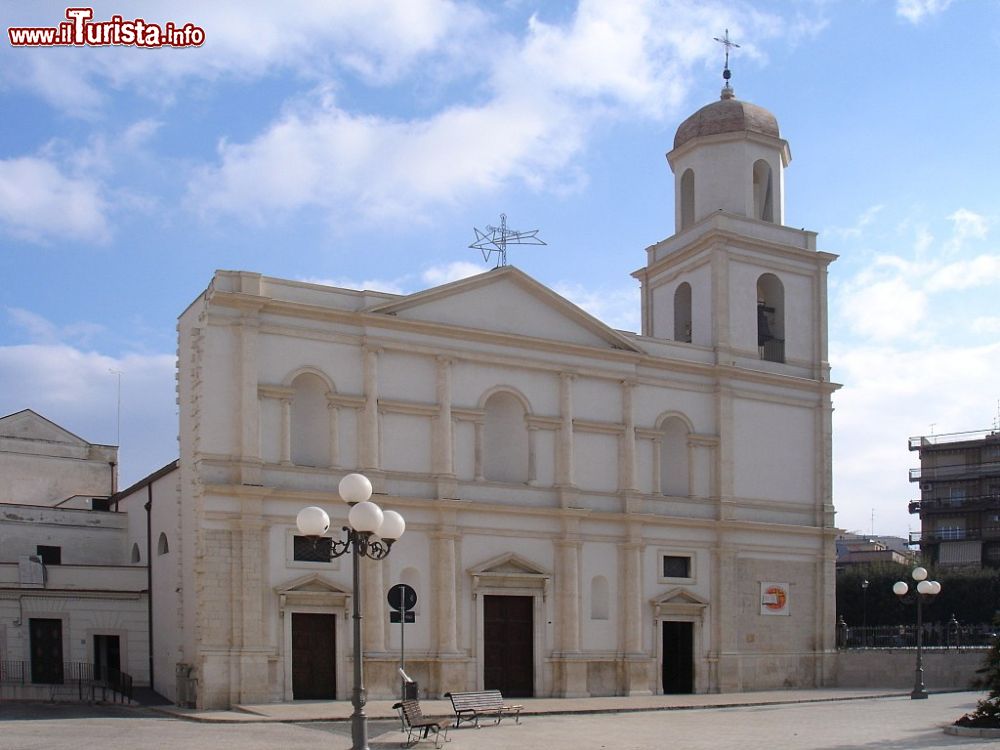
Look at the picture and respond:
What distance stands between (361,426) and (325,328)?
8.86 ft

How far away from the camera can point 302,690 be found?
95.9ft

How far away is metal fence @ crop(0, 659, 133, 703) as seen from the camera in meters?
30.6

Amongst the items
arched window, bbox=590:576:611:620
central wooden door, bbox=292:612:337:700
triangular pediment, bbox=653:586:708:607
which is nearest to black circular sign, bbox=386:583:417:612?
central wooden door, bbox=292:612:337:700

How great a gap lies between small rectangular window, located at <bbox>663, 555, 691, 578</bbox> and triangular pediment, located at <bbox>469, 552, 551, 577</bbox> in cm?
422

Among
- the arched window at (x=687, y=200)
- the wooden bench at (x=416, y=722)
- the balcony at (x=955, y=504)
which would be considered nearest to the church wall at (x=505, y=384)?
the arched window at (x=687, y=200)

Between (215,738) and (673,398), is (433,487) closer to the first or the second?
(673,398)

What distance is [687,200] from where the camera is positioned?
39969 millimetres

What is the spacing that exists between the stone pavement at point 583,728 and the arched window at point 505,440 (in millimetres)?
6449

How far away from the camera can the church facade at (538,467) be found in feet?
95.7

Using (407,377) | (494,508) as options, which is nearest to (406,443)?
(407,377)

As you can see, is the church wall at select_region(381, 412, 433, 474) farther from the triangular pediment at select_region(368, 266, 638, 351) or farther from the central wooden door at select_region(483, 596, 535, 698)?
the central wooden door at select_region(483, 596, 535, 698)

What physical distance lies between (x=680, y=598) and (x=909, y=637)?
42.4 feet

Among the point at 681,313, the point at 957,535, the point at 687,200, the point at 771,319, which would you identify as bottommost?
the point at 957,535

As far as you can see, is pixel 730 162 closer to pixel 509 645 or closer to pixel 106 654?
pixel 509 645
